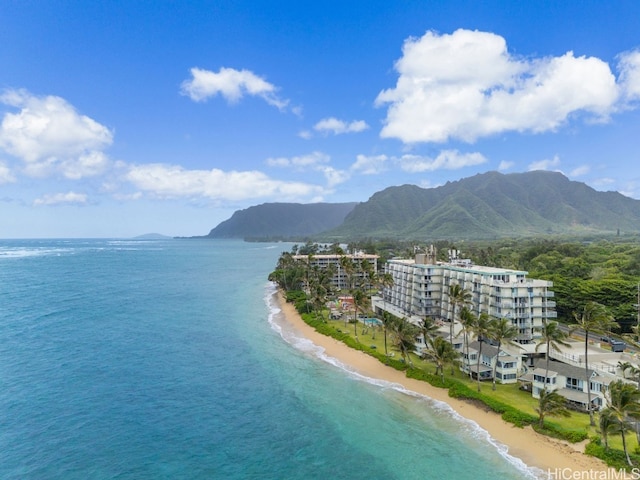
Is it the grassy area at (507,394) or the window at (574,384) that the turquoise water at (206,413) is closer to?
the grassy area at (507,394)

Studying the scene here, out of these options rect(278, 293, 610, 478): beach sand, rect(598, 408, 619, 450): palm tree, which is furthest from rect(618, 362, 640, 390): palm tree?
rect(278, 293, 610, 478): beach sand

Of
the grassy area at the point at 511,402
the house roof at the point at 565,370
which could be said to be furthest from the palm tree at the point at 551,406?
the house roof at the point at 565,370

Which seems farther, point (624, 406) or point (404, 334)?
point (404, 334)

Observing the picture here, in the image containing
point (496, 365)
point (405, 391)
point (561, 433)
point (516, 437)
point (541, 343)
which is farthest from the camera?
point (496, 365)

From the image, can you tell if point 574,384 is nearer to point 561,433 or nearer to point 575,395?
point 575,395

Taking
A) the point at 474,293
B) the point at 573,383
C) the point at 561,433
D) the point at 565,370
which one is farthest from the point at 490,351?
the point at 474,293

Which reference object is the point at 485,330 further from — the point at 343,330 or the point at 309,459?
the point at 343,330

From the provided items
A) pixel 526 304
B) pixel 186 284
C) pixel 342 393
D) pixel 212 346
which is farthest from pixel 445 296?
pixel 186 284

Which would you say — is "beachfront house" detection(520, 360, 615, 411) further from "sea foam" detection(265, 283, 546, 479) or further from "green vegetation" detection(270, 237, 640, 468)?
"sea foam" detection(265, 283, 546, 479)
